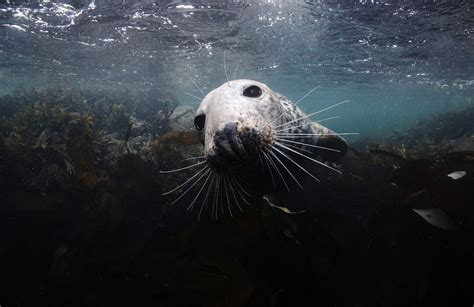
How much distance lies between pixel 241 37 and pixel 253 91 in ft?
35.4

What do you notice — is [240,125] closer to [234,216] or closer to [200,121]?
[200,121]

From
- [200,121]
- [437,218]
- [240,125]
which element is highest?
[200,121]

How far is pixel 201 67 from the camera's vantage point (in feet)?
63.5

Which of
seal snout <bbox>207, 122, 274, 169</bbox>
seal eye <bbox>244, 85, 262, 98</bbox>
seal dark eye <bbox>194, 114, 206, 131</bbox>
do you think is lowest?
seal snout <bbox>207, 122, 274, 169</bbox>

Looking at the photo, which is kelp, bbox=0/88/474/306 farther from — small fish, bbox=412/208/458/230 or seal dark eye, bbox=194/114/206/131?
seal dark eye, bbox=194/114/206/131

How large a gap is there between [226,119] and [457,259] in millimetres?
2347

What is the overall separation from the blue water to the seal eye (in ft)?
4.07

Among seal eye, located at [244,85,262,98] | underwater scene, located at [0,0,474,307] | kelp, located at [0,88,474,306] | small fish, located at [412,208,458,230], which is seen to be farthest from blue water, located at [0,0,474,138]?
small fish, located at [412,208,458,230]

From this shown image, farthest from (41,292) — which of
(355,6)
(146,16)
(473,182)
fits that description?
(355,6)

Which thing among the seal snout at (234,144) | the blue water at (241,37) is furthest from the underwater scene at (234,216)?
the blue water at (241,37)

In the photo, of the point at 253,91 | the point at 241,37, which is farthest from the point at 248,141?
the point at 241,37

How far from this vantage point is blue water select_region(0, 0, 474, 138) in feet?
29.5

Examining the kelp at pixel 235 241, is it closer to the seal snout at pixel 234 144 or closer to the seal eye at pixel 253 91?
the seal snout at pixel 234 144

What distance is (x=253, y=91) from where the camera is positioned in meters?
2.73
